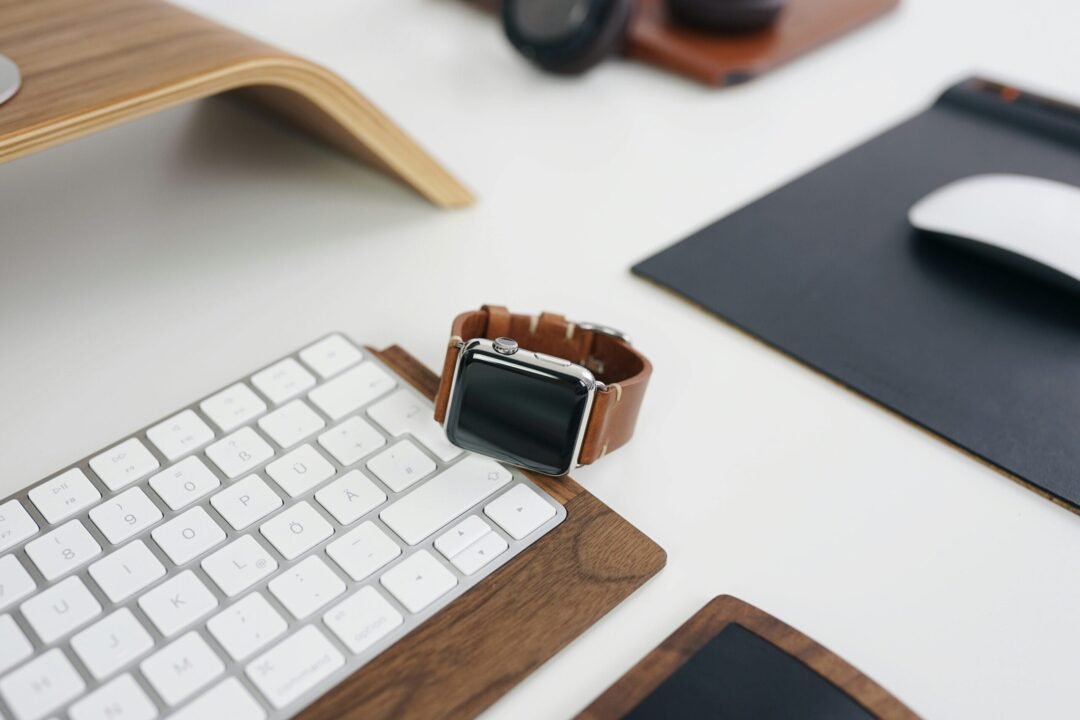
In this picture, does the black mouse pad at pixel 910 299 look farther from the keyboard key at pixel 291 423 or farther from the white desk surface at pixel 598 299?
the keyboard key at pixel 291 423

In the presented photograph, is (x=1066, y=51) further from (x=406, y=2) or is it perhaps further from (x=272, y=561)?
(x=272, y=561)

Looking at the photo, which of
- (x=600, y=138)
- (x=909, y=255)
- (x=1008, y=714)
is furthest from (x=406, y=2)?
(x=1008, y=714)

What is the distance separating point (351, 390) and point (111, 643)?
16 cm

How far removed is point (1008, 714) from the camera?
1.23ft

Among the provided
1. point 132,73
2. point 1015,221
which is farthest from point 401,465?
point 1015,221

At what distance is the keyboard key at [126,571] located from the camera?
1.26 feet

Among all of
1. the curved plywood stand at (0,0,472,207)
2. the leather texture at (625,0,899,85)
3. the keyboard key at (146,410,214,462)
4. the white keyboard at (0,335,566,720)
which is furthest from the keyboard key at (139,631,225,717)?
the leather texture at (625,0,899,85)

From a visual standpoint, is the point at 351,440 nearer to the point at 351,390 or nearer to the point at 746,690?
the point at 351,390

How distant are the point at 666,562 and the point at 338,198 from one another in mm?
361

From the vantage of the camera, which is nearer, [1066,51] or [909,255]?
[909,255]

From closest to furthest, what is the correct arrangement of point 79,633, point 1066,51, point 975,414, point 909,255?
point 79,633, point 975,414, point 909,255, point 1066,51

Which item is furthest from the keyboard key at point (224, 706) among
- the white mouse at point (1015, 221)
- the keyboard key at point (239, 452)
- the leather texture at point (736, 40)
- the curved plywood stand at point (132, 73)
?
the leather texture at point (736, 40)

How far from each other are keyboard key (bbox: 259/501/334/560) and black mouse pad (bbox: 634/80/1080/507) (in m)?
0.26

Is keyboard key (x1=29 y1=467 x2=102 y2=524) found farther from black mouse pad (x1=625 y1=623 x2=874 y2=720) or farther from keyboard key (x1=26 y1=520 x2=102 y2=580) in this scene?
black mouse pad (x1=625 y1=623 x2=874 y2=720)
